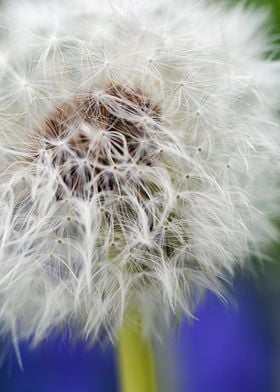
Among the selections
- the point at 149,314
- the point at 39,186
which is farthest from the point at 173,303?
the point at 39,186

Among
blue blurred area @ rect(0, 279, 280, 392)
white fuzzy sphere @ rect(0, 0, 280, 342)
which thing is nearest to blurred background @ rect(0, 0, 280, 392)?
blue blurred area @ rect(0, 279, 280, 392)

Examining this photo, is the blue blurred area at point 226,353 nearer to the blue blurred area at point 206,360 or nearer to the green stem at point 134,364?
the blue blurred area at point 206,360

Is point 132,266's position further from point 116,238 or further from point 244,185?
point 244,185

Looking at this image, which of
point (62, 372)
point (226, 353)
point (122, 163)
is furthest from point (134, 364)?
point (62, 372)

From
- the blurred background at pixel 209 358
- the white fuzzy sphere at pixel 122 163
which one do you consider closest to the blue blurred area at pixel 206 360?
the blurred background at pixel 209 358

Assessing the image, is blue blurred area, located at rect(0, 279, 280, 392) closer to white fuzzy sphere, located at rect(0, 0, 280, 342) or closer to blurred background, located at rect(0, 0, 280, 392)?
blurred background, located at rect(0, 0, 280, 392)

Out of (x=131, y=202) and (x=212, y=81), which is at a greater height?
(x=212, y=81)
